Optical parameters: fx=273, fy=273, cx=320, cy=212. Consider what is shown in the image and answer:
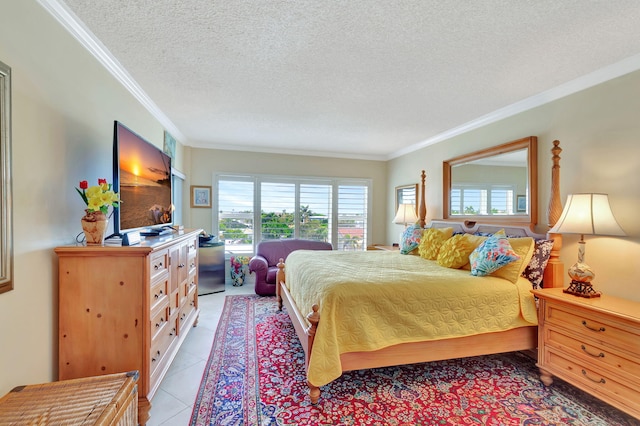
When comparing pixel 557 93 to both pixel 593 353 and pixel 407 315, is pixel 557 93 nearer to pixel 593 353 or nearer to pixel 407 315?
pixel 593 353

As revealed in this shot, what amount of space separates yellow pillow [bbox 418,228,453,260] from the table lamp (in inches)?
46.8

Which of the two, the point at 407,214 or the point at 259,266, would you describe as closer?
the point at 259,266

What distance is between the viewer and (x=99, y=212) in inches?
65.8

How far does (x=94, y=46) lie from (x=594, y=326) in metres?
3.94

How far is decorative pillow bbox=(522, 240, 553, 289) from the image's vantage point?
240 centimetres

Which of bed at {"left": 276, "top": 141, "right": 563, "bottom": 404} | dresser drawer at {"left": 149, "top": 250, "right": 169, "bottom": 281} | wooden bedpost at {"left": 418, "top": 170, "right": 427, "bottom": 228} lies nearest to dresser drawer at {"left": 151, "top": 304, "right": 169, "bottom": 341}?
dresser drawer at {"left": 149, "top": 250, "right": 169, "bottom": 281}

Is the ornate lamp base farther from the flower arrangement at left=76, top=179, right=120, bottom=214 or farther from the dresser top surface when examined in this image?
the flower arrangement at left=76, top=179, right=120, bottom=214

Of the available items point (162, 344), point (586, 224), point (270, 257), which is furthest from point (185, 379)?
point (586, 224)

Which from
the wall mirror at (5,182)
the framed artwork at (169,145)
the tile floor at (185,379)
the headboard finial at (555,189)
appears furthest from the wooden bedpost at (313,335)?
the framed artwork at (169,145)

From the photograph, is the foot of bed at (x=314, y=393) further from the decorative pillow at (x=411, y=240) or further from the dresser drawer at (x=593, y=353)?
the decorative pillow at (x=411, y=240)

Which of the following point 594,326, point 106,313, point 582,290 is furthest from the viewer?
point 582,290

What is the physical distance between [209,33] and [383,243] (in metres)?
4.86

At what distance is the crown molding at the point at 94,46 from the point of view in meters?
1.58

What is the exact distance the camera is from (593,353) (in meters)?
1.83
